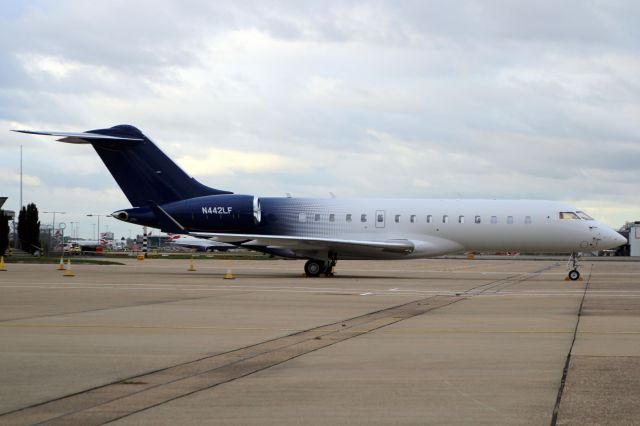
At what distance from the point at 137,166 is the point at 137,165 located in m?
0.04

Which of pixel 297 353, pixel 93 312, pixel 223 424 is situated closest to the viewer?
pixel 223 424

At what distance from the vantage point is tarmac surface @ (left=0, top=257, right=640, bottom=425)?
7406 mm

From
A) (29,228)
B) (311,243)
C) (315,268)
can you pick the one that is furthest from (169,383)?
(29,228)

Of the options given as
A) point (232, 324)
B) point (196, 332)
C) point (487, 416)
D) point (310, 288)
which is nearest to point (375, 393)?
point (487, 416)

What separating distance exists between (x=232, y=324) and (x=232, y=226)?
71.9ft

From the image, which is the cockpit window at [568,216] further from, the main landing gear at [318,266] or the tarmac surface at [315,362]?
the tarmac surface at [315,362]

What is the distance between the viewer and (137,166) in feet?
123

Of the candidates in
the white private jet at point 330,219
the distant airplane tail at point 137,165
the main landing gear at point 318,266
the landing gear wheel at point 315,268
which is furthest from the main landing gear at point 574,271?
the distant airplane tail at point 137,165

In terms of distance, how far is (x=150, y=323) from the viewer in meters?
15.0

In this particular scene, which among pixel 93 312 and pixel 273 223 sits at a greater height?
pixel 273 223

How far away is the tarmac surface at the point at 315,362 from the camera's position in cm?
741

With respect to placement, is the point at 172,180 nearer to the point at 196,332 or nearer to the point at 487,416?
the point at 196,332

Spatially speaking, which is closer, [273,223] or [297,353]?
[297,353]

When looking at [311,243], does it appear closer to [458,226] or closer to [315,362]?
[458,226]
